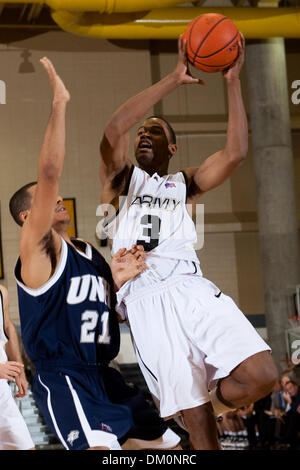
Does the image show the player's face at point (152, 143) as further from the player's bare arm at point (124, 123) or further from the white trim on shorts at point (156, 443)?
the white trim on shorts at point (156, 443)

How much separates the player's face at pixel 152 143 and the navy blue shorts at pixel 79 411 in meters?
1.69

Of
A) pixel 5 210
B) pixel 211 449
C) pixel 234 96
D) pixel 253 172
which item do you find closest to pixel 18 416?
pixel 211 449

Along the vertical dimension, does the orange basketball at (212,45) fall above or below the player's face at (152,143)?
above

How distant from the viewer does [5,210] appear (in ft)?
41.0

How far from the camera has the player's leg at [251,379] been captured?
177 inches

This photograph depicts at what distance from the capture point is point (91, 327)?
4.75 meters

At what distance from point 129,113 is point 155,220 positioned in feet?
2.61

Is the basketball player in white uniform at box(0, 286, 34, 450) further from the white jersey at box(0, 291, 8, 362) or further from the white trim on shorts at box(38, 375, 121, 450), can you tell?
the white trim on shorts at box(38, 375, 121, 450)

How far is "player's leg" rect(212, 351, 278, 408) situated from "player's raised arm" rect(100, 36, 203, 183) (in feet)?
5.27

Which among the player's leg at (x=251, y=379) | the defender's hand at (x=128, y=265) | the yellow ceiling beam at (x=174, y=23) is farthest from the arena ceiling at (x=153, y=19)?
the player's leg at (x=251, y=379)

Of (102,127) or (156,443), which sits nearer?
(156,443)

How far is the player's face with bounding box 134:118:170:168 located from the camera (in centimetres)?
533

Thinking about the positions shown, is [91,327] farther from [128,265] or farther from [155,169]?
[155,169]

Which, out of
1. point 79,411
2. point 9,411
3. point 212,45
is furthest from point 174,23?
point 79,411
